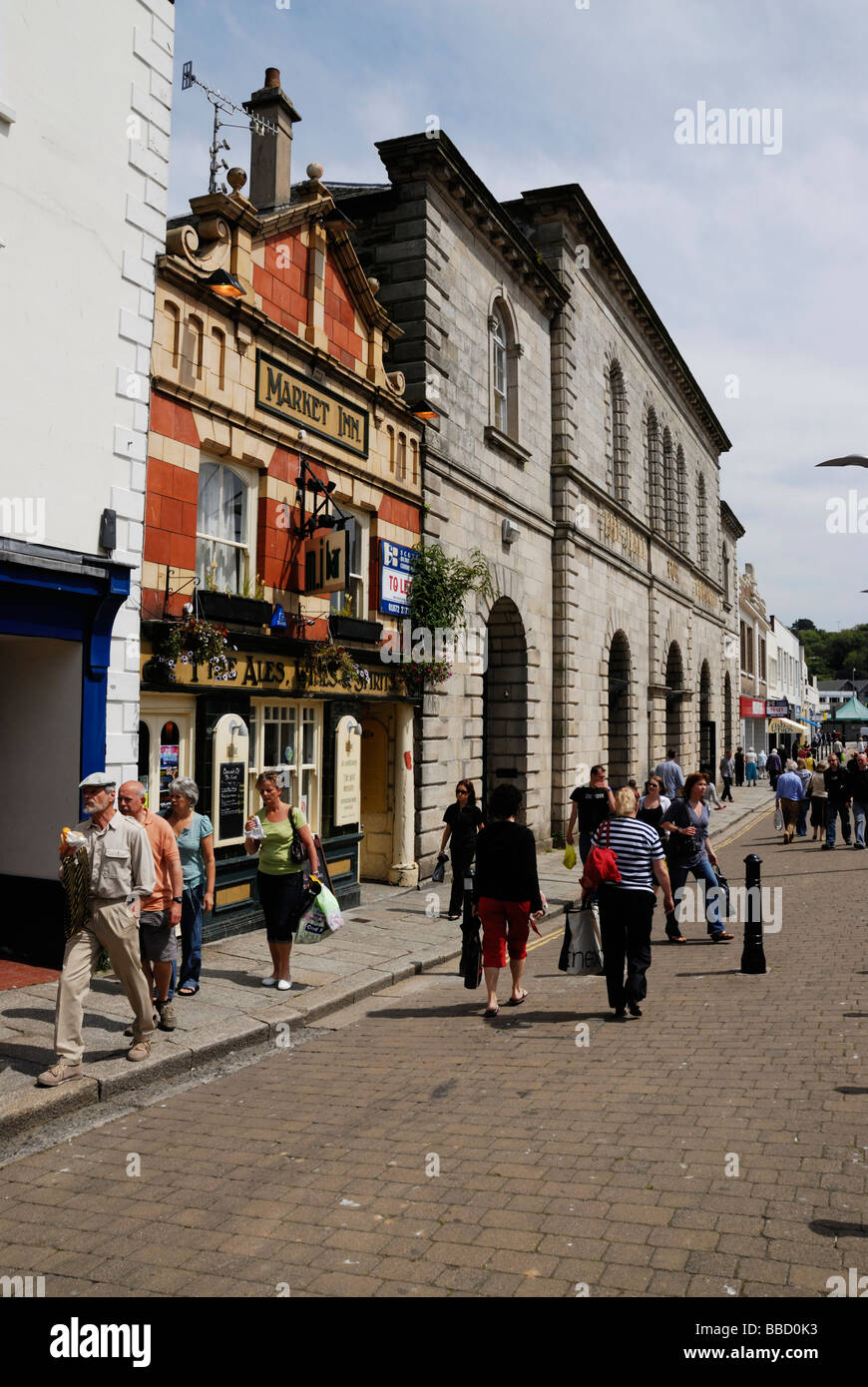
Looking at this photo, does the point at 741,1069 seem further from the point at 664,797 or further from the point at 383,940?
the point at 664,797

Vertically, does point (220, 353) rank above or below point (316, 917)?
above

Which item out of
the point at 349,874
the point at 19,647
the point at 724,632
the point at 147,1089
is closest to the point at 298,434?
the point at 19,647

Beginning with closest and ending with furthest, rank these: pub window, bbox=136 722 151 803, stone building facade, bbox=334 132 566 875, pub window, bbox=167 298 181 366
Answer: pub window, bbox=136 722 151 803 < pub window, bbox=167 298 181 366 < stone building facade, bbox=334 132 566 875

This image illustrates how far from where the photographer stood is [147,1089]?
614 centimetres

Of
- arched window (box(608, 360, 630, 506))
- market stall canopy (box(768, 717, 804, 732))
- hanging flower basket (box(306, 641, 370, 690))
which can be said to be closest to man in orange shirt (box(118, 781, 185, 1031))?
hanging flower basket (box(306, 641, 370, 690))

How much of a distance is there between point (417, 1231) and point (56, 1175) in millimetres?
1911

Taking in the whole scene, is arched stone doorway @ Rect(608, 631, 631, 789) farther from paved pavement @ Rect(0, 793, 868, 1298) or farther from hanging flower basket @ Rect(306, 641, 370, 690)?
paved pavement @ Rect(0, 793, 868, 1298)

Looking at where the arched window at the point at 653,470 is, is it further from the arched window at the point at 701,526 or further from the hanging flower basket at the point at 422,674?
the hanging flower basket at the point at 422,674

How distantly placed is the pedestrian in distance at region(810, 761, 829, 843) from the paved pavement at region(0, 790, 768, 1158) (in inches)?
406

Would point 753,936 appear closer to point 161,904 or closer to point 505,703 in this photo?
point 161,904

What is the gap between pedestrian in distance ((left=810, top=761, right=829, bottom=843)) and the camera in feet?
63.5

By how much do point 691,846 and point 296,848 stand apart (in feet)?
15.1

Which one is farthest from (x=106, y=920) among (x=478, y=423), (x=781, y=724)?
(x=781, y=724)

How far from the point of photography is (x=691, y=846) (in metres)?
10.7
